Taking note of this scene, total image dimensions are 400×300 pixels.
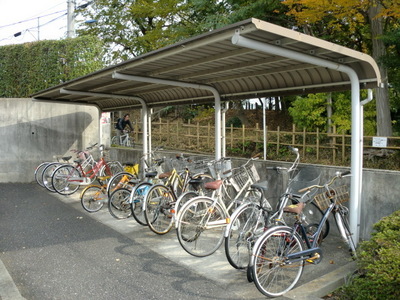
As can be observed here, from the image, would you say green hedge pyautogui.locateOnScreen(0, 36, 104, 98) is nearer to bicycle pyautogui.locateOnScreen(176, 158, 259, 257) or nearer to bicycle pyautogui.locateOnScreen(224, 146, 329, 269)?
bicycle pyautogui.locateOnScreen(176, 158, 259, 257)

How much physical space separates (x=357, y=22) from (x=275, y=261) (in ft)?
28.6

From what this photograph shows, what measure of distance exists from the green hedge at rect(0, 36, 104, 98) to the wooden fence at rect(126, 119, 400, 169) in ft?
12.7

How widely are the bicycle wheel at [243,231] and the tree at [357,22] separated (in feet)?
18.6

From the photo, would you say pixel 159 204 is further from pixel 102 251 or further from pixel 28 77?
pixel 28 77

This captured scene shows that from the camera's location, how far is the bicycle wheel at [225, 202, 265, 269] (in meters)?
3.97

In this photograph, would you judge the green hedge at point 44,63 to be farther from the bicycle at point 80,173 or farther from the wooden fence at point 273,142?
the bicycle at point 80,173

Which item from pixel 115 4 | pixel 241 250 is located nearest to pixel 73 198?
pixel 241 250

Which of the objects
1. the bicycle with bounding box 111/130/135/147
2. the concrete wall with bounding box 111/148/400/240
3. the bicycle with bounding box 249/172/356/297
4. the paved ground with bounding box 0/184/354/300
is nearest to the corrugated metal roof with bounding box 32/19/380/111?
the concrete wall with bounding box 111/148/400/240

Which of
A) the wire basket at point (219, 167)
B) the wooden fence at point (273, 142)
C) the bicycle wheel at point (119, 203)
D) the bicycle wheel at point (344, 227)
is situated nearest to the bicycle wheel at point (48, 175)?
the bicycle wheel at point (119, 203)

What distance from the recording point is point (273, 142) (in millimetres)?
11195

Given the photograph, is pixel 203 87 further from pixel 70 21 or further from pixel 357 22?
pixel 70 21

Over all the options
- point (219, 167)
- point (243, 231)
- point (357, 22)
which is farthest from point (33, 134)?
point (357, 22)

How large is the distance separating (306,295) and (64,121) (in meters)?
9.29

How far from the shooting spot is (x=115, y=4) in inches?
723
